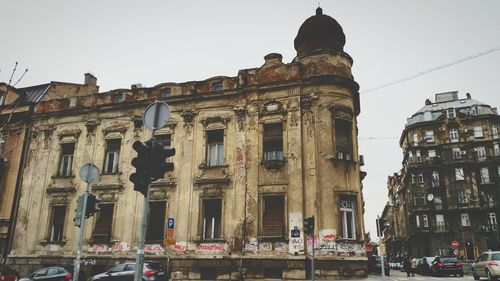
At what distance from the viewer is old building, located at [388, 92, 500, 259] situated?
52094 mm

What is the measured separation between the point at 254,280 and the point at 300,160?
20.3ft

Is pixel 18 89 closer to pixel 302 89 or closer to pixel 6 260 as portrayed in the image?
pixel 6 260

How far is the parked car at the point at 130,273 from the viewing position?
1589 cm

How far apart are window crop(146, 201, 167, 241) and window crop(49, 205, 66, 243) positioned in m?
5.73

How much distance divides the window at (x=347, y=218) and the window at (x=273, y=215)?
2.88 m

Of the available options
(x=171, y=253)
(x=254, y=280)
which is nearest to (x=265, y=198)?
(x=254, y=280)

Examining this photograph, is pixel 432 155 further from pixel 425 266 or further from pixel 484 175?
pixel 425 266

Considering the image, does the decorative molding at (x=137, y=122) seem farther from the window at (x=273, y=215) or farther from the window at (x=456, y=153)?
the window at (x=456, y=153)

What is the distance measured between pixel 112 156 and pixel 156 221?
524 cm

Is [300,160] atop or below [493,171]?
below

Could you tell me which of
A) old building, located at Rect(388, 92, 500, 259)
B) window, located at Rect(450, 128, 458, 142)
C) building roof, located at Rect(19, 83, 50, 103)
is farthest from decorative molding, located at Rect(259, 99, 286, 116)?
window, located at Rect(450, 128, 458, 142)

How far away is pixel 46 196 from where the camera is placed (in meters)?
24.0

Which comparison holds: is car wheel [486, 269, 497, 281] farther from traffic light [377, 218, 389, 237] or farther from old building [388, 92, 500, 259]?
old building [388, 92, 500, 259]

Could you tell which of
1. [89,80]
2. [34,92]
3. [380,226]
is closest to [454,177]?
[380,226]
